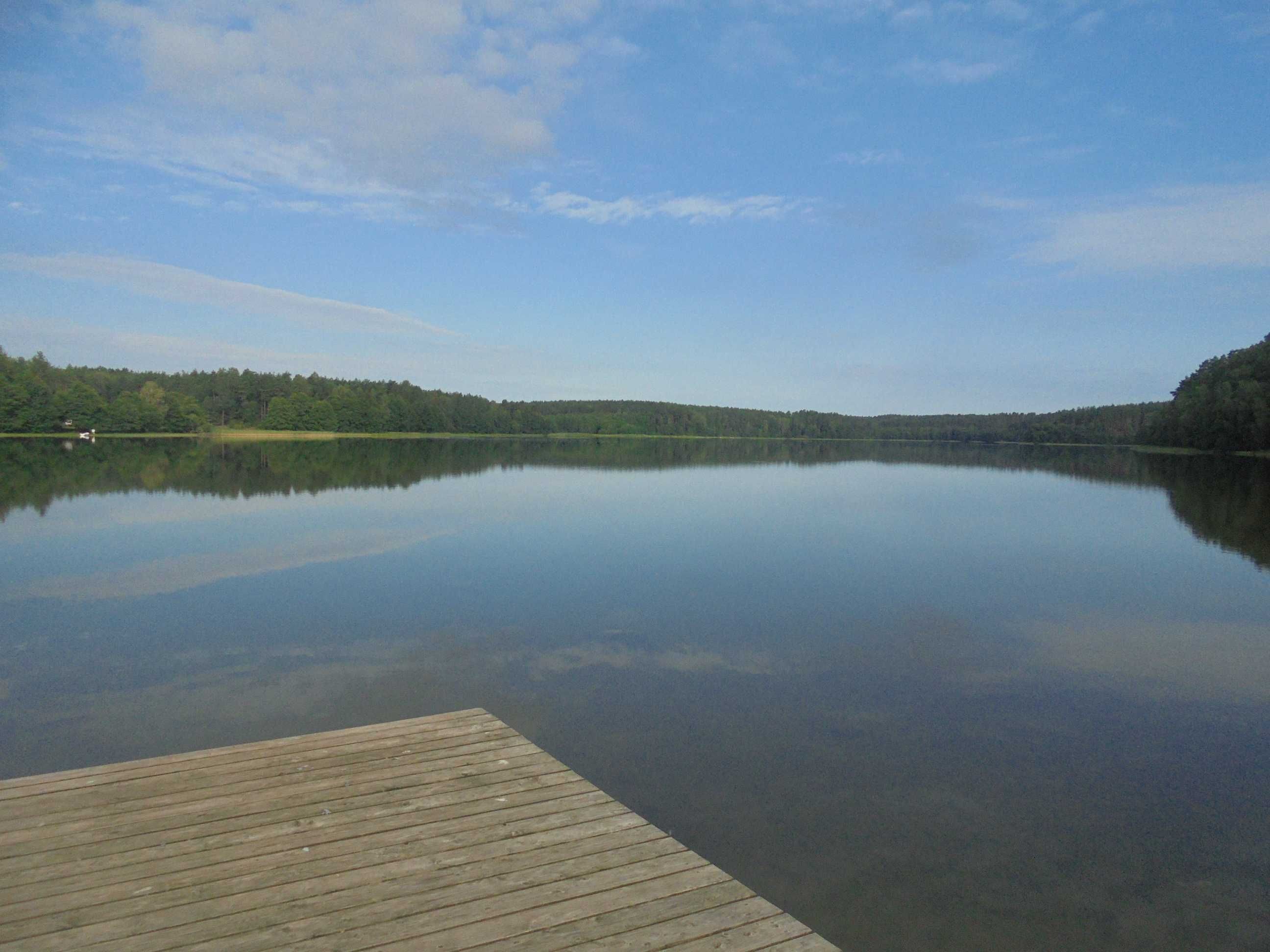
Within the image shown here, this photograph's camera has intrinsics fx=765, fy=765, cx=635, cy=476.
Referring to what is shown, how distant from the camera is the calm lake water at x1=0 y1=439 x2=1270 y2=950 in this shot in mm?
4766

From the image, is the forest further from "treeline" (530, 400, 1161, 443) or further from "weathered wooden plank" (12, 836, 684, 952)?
"weathered wooden plank" (12, 836, 684, 952)

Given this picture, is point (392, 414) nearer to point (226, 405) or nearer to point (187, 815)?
point (226, 405)

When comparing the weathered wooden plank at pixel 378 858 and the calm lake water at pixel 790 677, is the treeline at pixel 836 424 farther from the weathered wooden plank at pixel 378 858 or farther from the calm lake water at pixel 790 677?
the weathered wooden plank at pixel 378 858

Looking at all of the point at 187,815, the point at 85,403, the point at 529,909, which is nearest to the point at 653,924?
the point at 529,909

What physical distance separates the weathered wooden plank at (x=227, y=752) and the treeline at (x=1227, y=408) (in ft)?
240

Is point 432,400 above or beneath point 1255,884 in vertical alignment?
above

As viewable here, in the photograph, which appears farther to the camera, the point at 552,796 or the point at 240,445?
the point at 240,445

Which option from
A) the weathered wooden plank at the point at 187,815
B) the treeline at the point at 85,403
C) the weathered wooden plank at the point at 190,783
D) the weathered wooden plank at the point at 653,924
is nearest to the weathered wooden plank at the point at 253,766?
the weathered wooden plank at the point at 190,783

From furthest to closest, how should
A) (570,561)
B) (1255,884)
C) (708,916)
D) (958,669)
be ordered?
(570,561), (958,669), (1255,884), (708,916)

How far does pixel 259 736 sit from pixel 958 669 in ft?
23.5

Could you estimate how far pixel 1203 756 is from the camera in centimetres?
634

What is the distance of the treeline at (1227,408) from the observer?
61844mm

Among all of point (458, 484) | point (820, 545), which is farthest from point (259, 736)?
point (458, 484)

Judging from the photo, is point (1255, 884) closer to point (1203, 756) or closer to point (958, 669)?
point (1203, 756)
